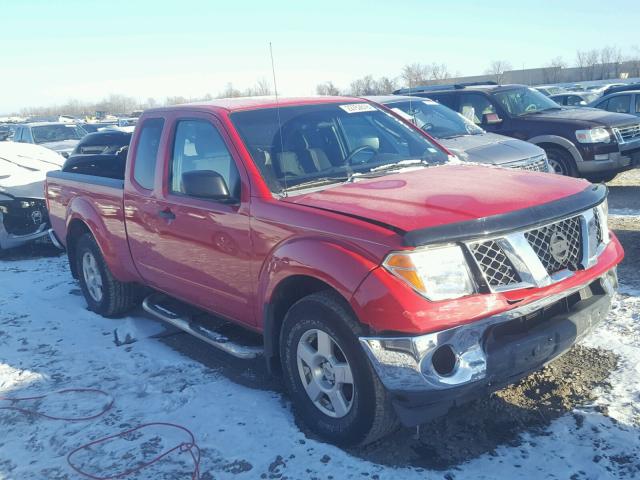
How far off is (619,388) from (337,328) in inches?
73.2

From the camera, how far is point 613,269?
367 centimetres

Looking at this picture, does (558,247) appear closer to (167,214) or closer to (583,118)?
(167,214)

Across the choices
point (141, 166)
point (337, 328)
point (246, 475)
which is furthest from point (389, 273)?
point (141, 166)

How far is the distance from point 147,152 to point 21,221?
457 cm

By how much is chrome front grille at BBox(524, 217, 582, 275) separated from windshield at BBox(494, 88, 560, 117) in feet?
24.4

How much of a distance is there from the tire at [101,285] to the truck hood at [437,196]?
283 cm

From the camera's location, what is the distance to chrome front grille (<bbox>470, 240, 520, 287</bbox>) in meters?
2.97

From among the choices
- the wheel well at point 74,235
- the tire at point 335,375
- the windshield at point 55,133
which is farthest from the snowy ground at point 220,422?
the windshield at point 55,133

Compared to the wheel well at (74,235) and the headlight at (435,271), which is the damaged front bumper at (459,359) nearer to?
the headlight at (435,271)

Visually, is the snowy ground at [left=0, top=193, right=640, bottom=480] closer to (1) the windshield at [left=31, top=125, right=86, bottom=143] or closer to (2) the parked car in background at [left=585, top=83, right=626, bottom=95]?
(1) the windshield at [left=31, top=125, right=86, bottom=143]

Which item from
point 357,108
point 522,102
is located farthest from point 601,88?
point 357,108

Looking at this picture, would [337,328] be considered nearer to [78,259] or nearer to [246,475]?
[246,475]

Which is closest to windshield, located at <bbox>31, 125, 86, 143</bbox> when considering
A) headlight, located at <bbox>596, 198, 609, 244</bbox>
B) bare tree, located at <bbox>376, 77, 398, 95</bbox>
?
bare tree, located at <bbox>376, 77, 398, 95</bbox>

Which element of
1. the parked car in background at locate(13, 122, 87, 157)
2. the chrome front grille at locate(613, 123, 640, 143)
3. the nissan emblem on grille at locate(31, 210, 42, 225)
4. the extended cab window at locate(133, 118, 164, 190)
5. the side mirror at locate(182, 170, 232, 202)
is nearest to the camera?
the side mirror at locate(182, 170, 232, 202)
